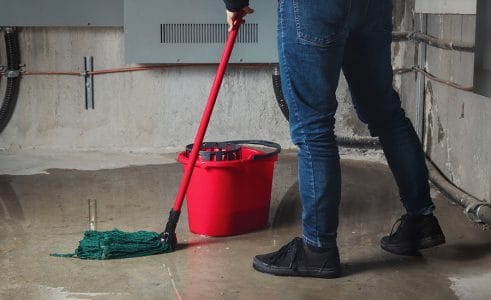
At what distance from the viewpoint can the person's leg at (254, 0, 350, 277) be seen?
233 cm

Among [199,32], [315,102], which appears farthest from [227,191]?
[199,32]

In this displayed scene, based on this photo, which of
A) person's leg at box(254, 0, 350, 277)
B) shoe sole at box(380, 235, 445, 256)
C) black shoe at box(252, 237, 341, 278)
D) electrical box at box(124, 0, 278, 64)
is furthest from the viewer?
electrical box at box(124, 0, 278, 64)

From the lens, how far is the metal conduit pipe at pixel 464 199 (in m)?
2.91

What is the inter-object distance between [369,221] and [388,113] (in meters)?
0.62

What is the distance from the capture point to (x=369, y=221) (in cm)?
307

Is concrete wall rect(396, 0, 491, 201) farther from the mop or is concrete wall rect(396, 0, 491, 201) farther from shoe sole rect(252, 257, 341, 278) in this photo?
the mop

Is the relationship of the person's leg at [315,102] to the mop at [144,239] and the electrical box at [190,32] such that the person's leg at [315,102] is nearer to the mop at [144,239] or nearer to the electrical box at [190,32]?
the mop at [144,239]

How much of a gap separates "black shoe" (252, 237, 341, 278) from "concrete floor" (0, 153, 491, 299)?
3 centimetres

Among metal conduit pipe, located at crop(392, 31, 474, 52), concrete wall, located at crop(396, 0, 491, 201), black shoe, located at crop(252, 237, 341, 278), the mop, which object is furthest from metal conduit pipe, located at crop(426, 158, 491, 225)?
the mop

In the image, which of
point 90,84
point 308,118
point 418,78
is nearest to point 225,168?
point 308,118

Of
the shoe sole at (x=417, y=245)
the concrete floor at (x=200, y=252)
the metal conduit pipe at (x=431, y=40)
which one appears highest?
the metal conduit pipe at (x=431, y=40)

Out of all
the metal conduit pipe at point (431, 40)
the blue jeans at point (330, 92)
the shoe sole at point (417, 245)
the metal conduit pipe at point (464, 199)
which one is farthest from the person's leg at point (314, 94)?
the metal conduit pipe at point (431, 40)

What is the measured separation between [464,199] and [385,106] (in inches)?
29.2

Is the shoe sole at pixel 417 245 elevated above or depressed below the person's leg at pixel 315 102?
below
